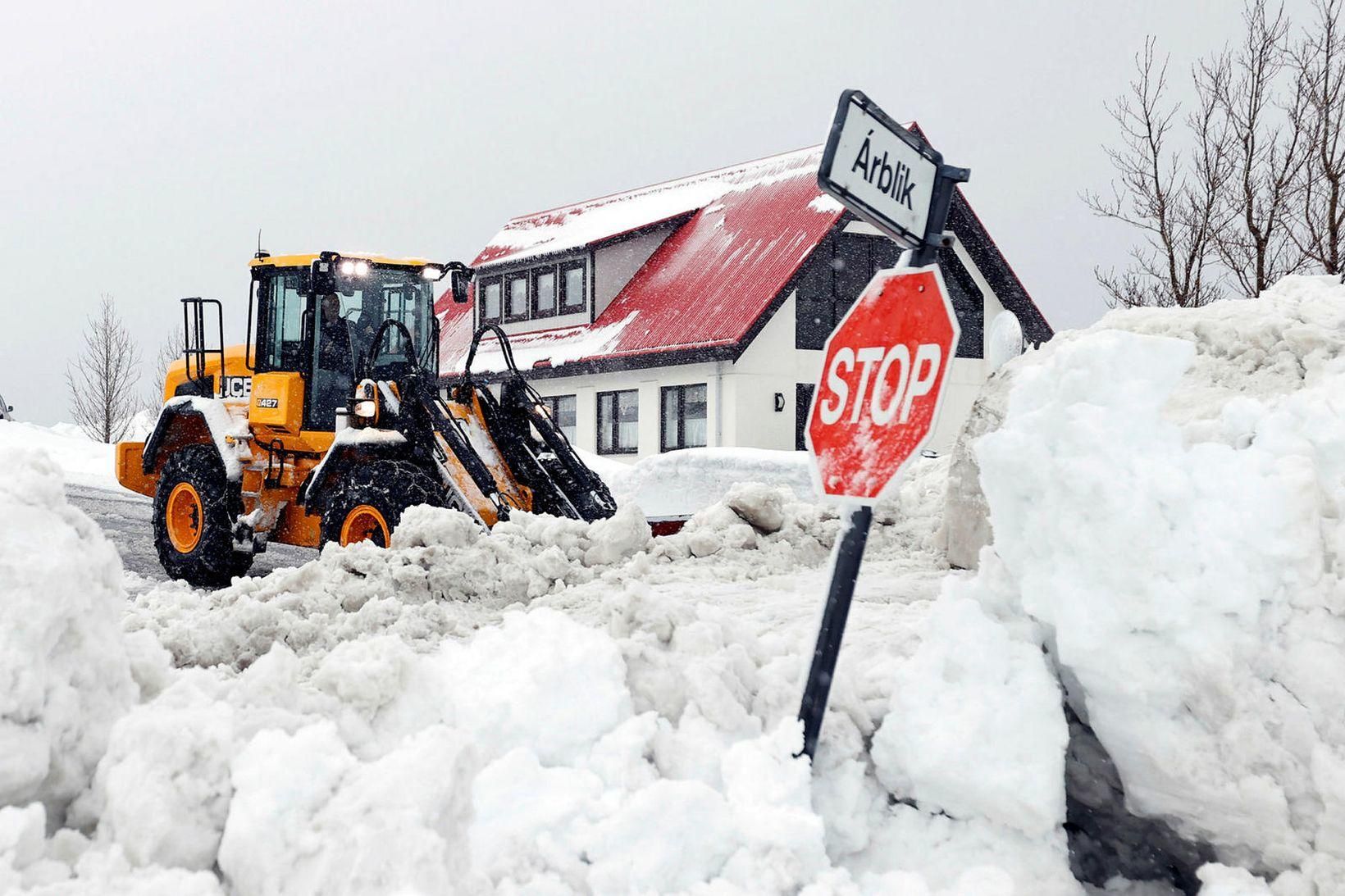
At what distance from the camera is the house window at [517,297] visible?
79.5 feet

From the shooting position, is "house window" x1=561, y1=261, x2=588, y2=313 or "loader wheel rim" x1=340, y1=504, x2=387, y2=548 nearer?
"loader wheel rim" x1=340, y1=504, x2=387, y2=548

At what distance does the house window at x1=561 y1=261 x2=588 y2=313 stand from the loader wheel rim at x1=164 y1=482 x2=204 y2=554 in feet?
43.9

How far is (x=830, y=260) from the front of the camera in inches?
824

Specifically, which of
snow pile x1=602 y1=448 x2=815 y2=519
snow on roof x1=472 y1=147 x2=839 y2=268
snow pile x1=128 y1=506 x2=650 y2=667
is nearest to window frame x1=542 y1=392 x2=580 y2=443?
snow on roof x1=472 y1=147 x2=839 y2=268

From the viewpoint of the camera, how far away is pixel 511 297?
80.2ft

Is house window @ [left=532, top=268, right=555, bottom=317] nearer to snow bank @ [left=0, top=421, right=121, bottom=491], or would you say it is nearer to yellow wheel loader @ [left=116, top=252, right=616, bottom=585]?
snow bank @ [left=0, top=421, right=121, bottom=491]

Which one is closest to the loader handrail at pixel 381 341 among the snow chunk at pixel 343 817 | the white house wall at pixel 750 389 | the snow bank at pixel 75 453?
the snow chunk at pixel 343 817

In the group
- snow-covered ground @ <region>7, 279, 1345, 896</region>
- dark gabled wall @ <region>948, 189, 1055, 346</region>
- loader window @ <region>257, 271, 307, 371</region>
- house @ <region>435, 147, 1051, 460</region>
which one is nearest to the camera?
snow-covered ground @ <region>7, 279, 1345, 896</region>

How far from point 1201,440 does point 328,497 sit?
21.9 ft

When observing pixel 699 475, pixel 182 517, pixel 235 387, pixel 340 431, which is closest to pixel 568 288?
pixel 699 475

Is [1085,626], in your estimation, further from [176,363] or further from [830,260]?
[830,260]

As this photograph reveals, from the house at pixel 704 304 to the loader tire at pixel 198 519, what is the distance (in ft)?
28.0

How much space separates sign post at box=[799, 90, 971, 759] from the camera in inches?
123

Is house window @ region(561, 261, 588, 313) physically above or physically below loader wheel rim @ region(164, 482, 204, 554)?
above
